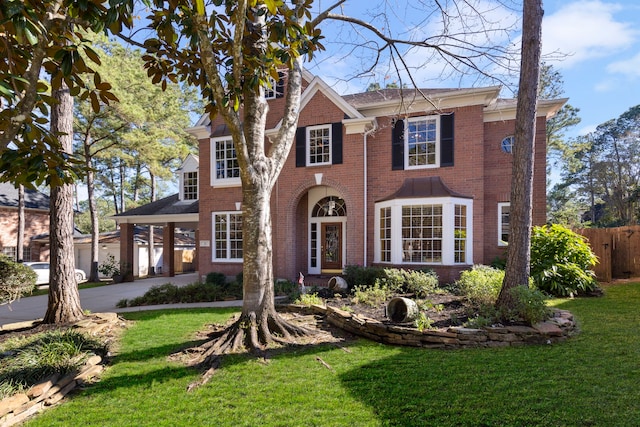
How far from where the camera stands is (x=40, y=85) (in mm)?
3219

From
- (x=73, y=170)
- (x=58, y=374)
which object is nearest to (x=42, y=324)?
(x=58, y=374)

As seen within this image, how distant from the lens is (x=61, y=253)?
754 cm

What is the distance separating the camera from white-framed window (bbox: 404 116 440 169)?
12.6 m

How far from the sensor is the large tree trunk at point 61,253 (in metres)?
7.51

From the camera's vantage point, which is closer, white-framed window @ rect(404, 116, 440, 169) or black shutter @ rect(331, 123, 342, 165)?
white-framed window @ rect(404, 116, 440, 169)

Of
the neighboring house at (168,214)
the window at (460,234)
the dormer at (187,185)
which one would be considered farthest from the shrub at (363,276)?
the dormer at (187,185)

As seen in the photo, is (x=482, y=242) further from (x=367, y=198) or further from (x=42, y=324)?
(x=42, y=324)

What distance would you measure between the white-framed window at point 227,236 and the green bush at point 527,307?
1047 cm

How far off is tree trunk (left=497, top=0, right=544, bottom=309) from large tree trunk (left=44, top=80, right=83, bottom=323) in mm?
8587

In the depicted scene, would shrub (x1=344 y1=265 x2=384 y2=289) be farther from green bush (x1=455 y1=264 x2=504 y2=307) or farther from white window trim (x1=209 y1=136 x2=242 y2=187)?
white window trim (x1=209 y1=136 x2=242 y2=187)

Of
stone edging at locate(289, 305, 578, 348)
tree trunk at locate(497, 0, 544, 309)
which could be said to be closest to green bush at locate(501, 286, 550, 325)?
stone edging at locate(289, 305, 578, 348)

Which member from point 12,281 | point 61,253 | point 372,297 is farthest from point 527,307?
point 12,281

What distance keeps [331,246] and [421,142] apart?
5.20m

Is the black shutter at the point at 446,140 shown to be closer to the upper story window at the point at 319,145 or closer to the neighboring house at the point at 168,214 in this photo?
the upper story window at the point at 319,145
